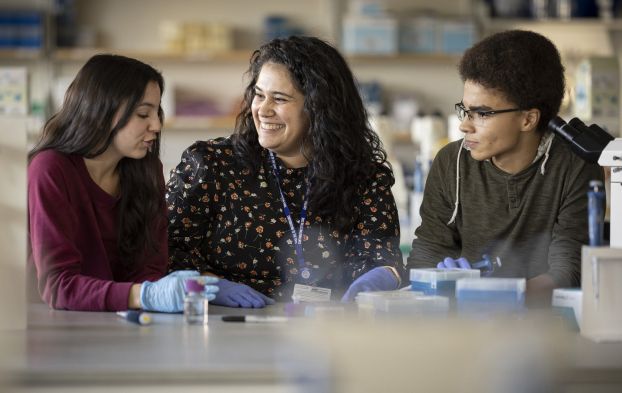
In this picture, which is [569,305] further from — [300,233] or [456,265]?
[300,233]

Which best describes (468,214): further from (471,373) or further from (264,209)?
(471,373)

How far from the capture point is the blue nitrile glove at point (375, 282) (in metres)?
2.14

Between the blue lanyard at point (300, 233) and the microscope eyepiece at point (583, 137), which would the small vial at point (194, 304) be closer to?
the blue lanyard at point (300, 233)

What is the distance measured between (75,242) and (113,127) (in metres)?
0.28

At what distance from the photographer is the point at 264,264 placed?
2492 millimetres

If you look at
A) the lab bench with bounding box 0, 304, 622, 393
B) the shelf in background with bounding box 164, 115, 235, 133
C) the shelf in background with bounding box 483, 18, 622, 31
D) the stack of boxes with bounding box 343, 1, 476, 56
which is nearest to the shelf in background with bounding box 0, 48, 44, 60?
the shelf in background with bounding box 164, 115, 235, 133

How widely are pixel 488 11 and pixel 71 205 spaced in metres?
4.78

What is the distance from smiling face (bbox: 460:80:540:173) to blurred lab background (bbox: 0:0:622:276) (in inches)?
150

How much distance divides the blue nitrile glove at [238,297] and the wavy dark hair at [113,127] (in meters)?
0.30

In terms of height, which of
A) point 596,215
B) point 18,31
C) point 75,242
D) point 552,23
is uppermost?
point 552,23

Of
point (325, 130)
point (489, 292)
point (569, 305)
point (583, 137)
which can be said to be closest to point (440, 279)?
point (489, 292)

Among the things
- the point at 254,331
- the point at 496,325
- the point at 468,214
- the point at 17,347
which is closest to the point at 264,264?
the point at 468,214

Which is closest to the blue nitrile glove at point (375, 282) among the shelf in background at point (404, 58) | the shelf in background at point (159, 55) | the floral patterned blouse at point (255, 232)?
the floral patterned blouse at point (255, 232)

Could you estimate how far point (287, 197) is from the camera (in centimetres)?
254
